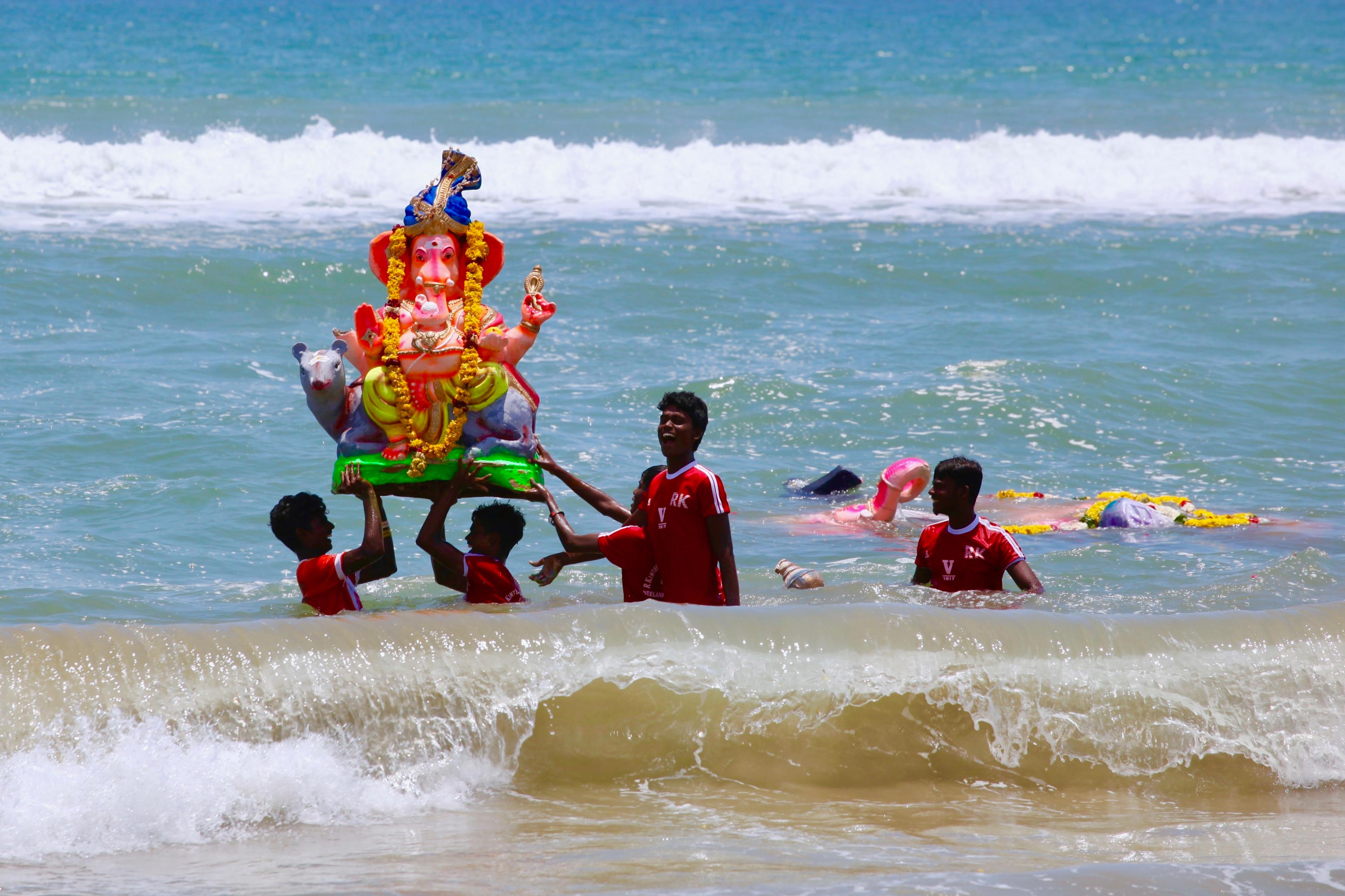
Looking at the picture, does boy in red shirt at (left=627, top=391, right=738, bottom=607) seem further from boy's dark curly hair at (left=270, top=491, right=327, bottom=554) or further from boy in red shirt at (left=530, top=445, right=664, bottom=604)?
boy's dark curly hair at (left=270, top=491, right=327, bottom=554)

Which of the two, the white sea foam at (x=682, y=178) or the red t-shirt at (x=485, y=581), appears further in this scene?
the white sea foam at (x=682, y=178)

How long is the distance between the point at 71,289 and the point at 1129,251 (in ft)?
39.6

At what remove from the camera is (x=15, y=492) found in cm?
884

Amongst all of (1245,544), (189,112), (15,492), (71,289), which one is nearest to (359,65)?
(189,112)

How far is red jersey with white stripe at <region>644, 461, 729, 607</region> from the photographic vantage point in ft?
18.6

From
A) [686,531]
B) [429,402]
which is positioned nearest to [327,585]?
[429,402]

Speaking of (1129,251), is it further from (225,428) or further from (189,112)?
A: (189,112)

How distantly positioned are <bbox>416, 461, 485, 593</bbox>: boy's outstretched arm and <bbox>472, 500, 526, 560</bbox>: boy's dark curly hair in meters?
0.13

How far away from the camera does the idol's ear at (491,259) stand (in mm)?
6453

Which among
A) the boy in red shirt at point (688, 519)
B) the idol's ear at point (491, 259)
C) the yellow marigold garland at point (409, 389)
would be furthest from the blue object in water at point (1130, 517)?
the yellow marigold garland at point (409, 389)

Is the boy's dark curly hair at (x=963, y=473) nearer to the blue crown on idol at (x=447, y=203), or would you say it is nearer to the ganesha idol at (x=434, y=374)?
the ganesha idol at (x=434, y=374)

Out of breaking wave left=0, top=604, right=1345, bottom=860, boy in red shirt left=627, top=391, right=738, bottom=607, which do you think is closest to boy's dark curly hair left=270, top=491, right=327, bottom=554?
breaking wave left=0, top=604, right=1345, bottom=860

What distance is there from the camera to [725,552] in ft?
18.7

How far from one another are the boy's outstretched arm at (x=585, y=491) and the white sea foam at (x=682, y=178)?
1290cm
